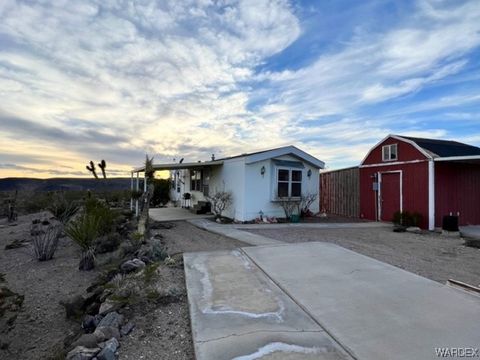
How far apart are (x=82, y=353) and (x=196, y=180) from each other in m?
13.7

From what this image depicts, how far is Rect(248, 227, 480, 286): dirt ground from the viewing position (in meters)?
5.06

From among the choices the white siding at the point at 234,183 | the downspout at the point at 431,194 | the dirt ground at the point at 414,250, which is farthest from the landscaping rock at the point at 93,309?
the downspout at the point at 431,194

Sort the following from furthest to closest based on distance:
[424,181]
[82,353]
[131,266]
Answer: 1. [424,181]
2. [131,266]
3. [82,353]

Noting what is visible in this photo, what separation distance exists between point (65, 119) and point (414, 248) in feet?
38.9

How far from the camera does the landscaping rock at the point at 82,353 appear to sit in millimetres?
2320

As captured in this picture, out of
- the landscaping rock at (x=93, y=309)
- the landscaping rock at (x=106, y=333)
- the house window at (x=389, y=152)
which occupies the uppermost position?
the house window at (x=389, y=152)

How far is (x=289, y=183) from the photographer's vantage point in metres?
12.5

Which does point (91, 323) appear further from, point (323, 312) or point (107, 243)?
point (107, 243)

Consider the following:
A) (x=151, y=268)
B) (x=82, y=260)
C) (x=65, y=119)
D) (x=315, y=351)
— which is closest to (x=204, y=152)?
(x=65, y=119)

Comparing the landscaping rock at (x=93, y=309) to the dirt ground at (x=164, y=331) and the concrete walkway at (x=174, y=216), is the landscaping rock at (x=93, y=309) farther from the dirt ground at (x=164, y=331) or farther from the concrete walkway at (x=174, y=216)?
the concrete walkway at (x=174, y=216)

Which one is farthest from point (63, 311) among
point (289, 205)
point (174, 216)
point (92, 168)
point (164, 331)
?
point (289, 205)

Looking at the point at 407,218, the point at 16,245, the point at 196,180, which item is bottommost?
the point at 16,245

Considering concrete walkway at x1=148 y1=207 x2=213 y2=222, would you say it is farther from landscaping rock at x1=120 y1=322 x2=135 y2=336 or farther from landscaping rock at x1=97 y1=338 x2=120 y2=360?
landscaping rock at x1=97 y1=338 x2=120 y2=360

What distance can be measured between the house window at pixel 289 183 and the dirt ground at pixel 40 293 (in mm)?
7654
